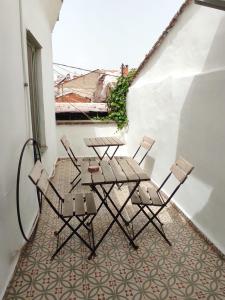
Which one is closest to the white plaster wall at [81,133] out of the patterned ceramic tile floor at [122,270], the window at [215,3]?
the patterned ceramic tile floor at [122,270]

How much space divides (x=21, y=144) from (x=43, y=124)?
1.69 metres

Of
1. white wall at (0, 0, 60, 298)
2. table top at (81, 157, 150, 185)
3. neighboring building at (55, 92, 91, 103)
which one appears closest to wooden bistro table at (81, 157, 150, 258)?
table top at (81, 157, 150, 185)

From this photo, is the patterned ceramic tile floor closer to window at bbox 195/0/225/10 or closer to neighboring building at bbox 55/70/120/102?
window at bbox 195/0/225/10

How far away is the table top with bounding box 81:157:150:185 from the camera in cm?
225

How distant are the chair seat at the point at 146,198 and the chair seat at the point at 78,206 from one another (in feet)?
1.50

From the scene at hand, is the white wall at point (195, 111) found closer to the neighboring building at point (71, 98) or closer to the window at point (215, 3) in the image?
the window at point (215, 3)

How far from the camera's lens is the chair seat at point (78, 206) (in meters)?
2.16

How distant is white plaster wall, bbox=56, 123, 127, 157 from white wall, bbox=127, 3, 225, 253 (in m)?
2.04

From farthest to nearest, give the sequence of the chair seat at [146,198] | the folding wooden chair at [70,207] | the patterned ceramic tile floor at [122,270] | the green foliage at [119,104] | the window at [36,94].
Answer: the green foliage at [119,104], the window at [36,94], the chair seat at [146,198], the folding wooden chair at [70,207], the patterned ceramic tile floor at [122,270]

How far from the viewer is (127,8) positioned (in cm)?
912

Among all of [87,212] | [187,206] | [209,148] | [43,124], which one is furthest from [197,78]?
[43,124]

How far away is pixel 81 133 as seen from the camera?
5.94 m

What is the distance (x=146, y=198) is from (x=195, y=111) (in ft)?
3.97

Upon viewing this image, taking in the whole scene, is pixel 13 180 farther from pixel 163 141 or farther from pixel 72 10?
pixel 72 10
